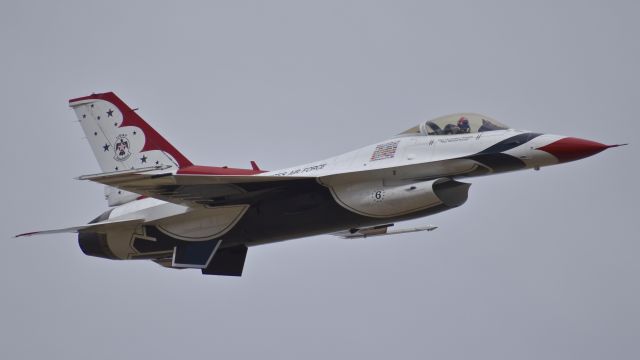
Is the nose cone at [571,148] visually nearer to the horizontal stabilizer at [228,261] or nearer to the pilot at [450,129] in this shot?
the pilot at [450,129]

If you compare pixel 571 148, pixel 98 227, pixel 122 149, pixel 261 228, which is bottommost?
pixel 261 228

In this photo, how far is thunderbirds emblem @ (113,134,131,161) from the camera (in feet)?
73.0

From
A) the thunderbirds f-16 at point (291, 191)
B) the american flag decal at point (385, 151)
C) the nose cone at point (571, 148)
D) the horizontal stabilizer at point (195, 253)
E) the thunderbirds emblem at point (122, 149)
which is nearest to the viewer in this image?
the nose cone at point (571, 148)

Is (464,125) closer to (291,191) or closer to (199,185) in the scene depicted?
(291,191)

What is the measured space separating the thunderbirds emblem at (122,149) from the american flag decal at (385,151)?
20.0ft

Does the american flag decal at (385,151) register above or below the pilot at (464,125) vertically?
below

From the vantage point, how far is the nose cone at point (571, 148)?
17.6 metres

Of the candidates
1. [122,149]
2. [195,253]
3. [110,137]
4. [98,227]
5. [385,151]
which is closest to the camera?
[385,151]

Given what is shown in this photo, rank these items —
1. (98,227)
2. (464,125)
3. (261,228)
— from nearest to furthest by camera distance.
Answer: (464,125) < (261,228) < (98,227)

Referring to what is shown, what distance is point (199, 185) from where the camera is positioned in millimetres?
19266

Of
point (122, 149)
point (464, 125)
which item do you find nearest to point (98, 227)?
point (122, 149)

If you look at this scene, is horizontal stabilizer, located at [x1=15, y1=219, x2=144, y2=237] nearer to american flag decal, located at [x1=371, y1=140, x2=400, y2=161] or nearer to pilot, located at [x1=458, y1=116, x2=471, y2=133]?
american flag decal, located at [x1=371, y1=140, x2=400, y2=161]

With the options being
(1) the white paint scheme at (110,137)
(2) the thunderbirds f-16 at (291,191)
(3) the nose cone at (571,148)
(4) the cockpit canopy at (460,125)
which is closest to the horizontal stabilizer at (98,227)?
(2) the thunderbirds f-16 at (291,191)

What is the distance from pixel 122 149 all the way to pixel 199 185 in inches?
148
